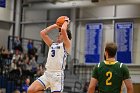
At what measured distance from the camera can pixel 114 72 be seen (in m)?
5.09

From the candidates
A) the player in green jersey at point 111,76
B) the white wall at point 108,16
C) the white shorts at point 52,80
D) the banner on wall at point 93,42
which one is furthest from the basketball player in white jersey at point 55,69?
the banner on wall at point 93,42

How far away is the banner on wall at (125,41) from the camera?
18234mm

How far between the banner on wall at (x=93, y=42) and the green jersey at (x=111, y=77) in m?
14.1

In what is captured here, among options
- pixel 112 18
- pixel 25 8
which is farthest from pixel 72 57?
pixel 25 8

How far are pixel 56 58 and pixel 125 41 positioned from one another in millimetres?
12167

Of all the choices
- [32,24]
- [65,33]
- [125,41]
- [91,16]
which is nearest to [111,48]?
[65,33]

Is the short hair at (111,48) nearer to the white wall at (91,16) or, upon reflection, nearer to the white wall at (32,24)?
the white wall at (91,16)

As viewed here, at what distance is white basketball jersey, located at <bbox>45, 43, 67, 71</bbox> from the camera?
6.58 m

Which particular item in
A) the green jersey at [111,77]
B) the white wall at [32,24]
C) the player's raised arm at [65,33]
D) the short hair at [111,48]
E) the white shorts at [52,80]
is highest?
the white wall at [32,24]

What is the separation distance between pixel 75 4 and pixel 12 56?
404 cm

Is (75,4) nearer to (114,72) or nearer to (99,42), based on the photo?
(99,42)

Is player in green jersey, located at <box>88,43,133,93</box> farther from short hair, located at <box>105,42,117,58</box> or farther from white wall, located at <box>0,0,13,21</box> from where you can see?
white wall, located at <box>0,0,13,21</box>

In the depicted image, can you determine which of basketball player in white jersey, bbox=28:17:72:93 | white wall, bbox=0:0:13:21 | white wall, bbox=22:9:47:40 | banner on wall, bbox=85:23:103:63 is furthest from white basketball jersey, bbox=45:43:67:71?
white wall, bbox=22:9:47:40

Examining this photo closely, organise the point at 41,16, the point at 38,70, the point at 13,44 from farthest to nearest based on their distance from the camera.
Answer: the point at 41,16
the point at 13,44
the point at 38,70
